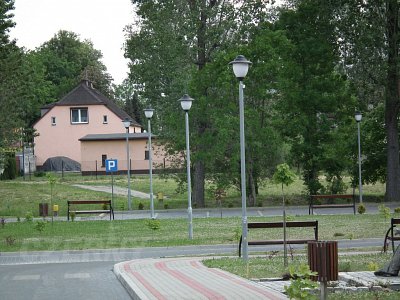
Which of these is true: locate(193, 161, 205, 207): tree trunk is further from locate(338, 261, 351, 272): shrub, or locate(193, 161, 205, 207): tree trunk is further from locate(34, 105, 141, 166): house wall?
locate(34, 105, 141, 166): house wall

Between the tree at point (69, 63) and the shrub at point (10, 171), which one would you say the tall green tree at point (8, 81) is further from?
the tree at point (69, 63)

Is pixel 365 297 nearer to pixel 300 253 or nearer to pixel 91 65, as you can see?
pixel 300 253

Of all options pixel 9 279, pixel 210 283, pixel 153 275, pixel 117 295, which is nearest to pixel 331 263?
pixel 210 283

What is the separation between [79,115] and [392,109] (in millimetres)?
50713

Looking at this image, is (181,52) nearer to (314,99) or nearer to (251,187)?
(314,99)

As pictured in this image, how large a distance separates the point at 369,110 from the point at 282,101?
6602 mm

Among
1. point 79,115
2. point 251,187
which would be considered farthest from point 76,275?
point 79,115

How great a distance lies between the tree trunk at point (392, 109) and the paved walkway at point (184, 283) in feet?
81.1

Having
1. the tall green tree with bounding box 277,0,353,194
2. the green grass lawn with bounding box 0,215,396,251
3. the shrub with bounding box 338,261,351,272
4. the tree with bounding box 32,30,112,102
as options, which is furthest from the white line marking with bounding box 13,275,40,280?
the tree with bounding box 32,30,112,102

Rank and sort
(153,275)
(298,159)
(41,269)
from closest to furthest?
(153,275)
(41,269)
(298,159)

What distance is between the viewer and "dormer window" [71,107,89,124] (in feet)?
276

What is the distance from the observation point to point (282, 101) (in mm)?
41344

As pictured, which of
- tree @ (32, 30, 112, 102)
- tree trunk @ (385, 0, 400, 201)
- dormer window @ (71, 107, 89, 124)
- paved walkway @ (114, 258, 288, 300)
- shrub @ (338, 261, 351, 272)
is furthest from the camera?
tree @ (32, 30, 112, 102)

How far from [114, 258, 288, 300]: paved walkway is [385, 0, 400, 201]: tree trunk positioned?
24.7 metres
